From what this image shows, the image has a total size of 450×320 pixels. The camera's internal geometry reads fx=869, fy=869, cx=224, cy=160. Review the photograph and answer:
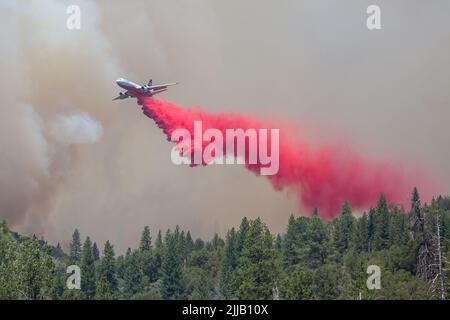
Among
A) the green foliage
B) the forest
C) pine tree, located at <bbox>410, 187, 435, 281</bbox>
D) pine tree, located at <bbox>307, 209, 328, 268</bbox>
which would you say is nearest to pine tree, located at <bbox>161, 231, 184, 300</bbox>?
the forest

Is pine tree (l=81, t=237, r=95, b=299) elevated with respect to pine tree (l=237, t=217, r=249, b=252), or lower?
lower

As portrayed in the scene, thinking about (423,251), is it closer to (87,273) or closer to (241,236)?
(241,236)

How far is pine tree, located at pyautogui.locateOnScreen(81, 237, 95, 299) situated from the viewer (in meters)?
178

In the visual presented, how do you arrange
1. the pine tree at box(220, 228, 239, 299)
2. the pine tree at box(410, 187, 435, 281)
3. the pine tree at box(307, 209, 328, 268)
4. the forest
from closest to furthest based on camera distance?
the forest
the pine tree at box(410, 187, 435, 281)
the pine tree at box(220, 228, 239, 299)
the pine tree at box(307, 209, 328, 268)

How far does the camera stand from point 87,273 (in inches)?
7244

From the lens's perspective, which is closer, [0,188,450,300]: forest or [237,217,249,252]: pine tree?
[0,188,450,300]: forest

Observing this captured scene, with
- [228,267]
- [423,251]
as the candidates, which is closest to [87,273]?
[228,267]

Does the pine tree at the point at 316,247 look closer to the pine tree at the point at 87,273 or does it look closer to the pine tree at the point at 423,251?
the pine tree at the point at 423,251

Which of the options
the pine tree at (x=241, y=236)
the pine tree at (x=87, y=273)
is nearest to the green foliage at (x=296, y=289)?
the pine tree at (x=241, y=236)

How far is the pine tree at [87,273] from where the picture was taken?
178375mm

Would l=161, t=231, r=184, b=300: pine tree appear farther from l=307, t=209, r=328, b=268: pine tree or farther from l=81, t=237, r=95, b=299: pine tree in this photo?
l=307, t=209, r=328, b=268: pine tree
